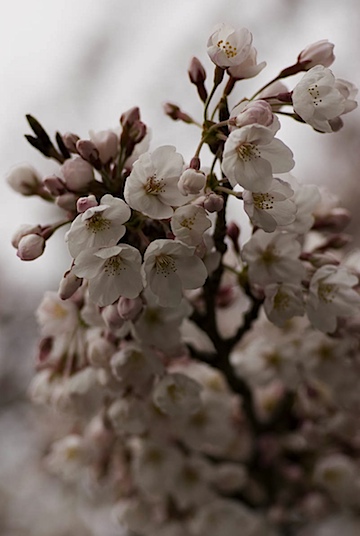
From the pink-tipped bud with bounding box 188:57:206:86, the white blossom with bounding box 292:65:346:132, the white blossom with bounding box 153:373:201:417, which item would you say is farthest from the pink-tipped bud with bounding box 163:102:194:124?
the white blossom with bounding box 153:373:201:417

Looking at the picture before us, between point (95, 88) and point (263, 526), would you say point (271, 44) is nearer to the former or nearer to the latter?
point (95, 88)

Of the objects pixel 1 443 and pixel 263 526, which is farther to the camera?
pixel 1 443

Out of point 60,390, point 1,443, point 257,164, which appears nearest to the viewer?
point 257,164

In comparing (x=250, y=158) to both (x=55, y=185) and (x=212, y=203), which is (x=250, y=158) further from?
(x=55, y=185)

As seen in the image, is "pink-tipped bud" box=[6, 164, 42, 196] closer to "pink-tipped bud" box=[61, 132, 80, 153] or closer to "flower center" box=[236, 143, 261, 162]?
"pink-tipped bud" box=[61, 132, 80, 153]

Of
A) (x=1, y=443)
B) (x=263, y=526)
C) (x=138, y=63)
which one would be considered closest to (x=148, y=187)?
(x=263, y=526)

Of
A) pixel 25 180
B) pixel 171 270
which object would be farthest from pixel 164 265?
pixel 25 180

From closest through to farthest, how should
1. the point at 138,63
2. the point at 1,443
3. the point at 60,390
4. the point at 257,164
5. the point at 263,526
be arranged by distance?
the point at 257,164, the point at 60,390, the point at 263,526, the point at 1,443, the point at 138,63
